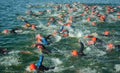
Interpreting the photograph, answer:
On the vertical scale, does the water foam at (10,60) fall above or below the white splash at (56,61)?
above

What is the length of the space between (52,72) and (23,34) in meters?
9.81

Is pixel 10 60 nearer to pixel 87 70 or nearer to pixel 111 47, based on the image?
pixel 87 70

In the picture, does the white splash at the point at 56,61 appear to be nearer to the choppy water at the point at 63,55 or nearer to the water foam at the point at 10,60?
the choppy water at the point at 63,55

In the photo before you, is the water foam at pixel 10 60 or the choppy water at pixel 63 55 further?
the water foam at pixel 10 60

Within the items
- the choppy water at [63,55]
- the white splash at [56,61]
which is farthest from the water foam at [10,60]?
the white splash at [56,61]

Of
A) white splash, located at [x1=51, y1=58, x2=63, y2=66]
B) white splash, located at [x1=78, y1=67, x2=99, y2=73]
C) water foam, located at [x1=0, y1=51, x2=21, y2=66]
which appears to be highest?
water foam, located at [x1=0, y1=51, x2=21, y2=66]

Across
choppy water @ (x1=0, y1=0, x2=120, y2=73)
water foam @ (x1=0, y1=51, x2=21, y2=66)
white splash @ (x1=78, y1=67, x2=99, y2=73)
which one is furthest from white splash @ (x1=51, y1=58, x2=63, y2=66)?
water foam @ (x1=0, y1=51, x2=21, y2=66)

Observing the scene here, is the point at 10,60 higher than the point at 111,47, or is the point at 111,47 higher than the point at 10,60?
the point at 10,60

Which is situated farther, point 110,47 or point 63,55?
point 110,47

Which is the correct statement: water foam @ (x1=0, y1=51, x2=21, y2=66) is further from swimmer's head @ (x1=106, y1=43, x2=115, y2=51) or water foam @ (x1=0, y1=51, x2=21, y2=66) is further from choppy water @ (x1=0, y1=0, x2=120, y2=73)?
swimmer's head @ (x1=106, y1=43, x2=115, y2=51)

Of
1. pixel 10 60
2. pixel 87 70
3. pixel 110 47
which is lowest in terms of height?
pixel 110 47

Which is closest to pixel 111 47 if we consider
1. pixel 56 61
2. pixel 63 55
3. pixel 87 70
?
pixel 63 55

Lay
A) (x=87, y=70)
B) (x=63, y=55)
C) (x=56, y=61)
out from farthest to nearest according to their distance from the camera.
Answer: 1. (x=63, y=55)
2. (x=56, y=61)
3. (x=87, y=70)

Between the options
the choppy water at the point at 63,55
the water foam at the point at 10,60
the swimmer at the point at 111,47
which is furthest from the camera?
the swimmer at the point at 111,47
